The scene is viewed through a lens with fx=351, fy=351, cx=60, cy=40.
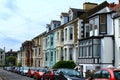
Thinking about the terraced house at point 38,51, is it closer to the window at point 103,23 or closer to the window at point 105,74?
the window at point 103,23

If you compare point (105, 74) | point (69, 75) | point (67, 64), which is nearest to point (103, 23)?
point (67, 64)

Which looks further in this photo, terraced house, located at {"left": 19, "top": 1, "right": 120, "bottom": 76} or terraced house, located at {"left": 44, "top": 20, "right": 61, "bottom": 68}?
terraced house, located at {"left": 44, "top": 20, "right": 61, "bottom": 68}

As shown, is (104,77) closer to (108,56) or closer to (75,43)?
(108,56)

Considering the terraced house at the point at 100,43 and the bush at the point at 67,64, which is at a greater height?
the terraced house at the point at 100,43

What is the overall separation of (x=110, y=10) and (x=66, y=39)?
523 inches

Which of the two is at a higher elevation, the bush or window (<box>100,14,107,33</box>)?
window (<box>100,14,107,33</box>)

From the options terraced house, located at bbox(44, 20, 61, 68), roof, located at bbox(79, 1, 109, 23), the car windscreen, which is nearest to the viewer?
the car windscreen

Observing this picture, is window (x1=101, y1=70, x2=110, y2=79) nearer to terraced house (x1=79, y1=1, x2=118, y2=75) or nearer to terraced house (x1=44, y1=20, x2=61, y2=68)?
terraced house (x1=79, y1=1, x2=118, y2=75)

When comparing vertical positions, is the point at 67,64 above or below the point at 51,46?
below

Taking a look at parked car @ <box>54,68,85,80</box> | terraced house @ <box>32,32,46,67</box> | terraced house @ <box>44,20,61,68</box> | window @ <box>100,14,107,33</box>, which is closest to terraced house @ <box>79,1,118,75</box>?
window @ <box>100,14,107,33</box>

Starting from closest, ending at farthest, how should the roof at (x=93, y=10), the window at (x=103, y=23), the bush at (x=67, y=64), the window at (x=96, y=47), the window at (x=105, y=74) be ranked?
the window at (x=105, y=74)
the window at (x=96, y=47)
the window at (x=103, y=23)
the bush at (x=67, y=64)
the roof at (x=93, y=10)

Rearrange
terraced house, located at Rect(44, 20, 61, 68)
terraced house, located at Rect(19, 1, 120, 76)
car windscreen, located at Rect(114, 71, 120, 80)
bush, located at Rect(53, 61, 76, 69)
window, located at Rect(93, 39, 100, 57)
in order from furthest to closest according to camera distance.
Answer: terraced house, located at Rect(44, 20, 61, 68) < bush, located at Rect(53, 61, 76, 69) < window, located at Rect(93, 39, 100, 57) < terraced house, located at Rect(19, 1, 120, 76) < car windscreen, located at Rect(114, 71, 120, 80)

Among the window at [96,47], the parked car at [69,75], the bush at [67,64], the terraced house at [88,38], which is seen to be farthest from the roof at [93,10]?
the parked car at [69,75]

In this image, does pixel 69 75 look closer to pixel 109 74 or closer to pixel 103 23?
pixel 109 74
